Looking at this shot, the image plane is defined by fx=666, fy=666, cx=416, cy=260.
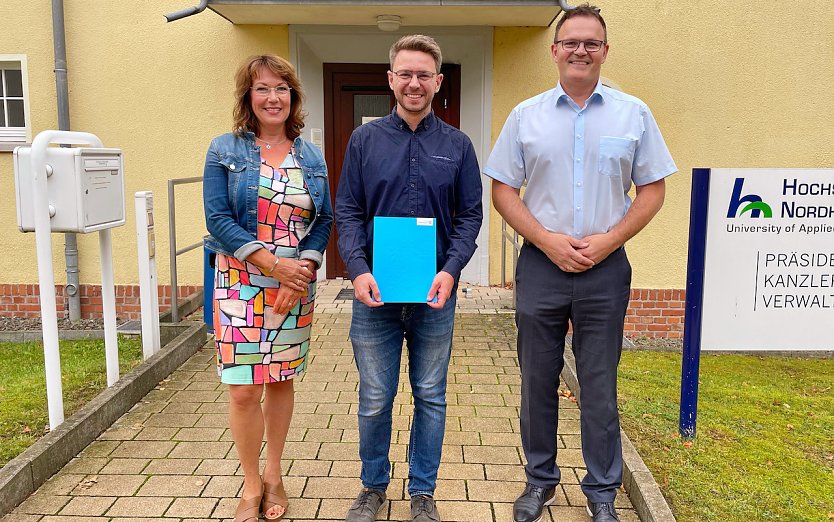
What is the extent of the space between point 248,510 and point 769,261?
2.98 m

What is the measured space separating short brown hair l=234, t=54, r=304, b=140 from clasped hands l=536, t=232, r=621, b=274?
1.19m

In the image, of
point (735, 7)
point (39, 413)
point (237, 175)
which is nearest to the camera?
point (237, 175)

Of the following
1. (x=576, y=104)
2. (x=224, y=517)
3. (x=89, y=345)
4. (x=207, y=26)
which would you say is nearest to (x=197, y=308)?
(x=89, y=345)

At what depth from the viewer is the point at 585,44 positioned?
2.59 meters

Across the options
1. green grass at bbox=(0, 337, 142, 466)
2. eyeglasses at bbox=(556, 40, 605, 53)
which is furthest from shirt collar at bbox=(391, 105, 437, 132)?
green grass at bbox=(0, 337, 142, 466)

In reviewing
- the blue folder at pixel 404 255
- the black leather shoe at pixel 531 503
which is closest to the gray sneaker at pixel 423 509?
the black leather shoe at pixel 531 503

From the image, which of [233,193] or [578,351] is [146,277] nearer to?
[233,193]

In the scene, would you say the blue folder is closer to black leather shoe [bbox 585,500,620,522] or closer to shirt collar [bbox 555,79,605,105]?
shirt collar [bbox 555,79,605,105]

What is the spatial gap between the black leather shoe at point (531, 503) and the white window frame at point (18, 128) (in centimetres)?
621

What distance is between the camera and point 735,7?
645 centimetres

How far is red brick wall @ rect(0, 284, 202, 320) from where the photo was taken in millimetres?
6852

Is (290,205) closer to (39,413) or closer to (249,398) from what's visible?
(249,398)

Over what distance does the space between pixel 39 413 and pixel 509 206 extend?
3.09m

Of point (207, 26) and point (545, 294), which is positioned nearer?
point (545, 294)
